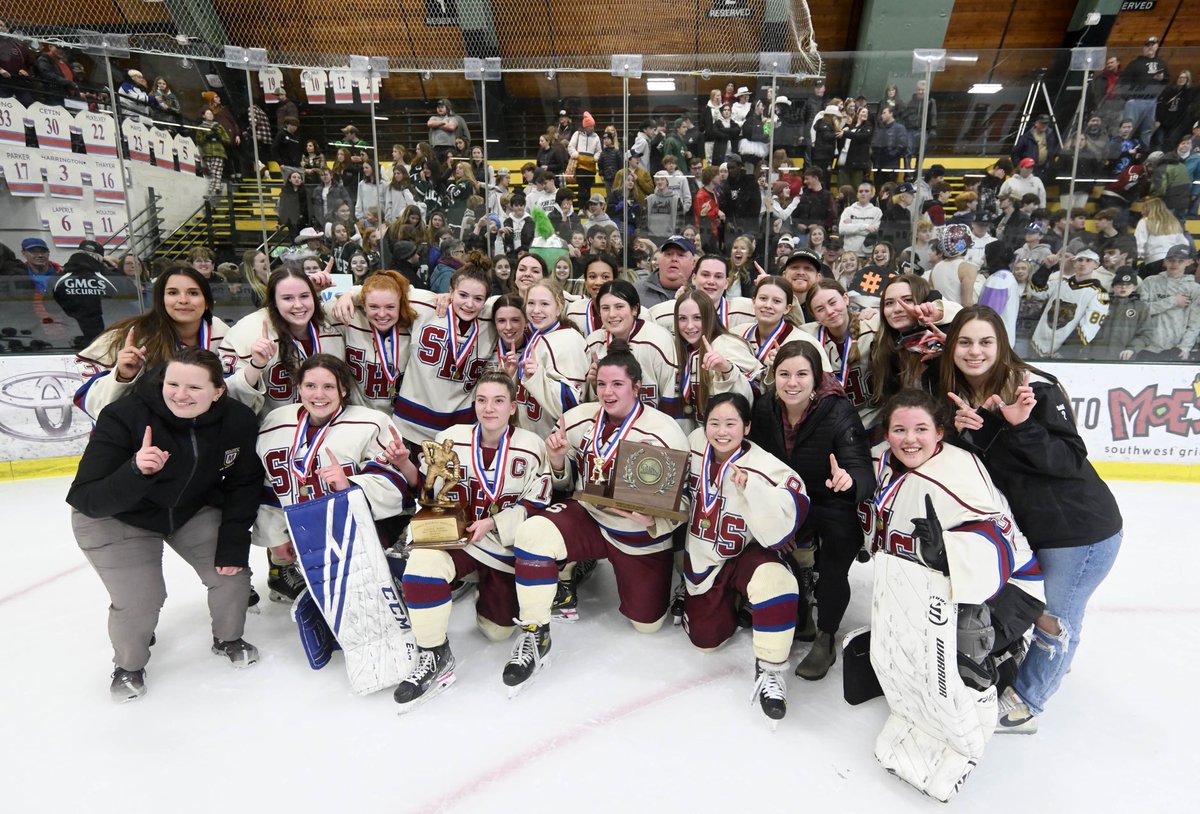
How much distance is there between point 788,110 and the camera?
5.17 metres

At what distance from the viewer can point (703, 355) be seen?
2893 mm

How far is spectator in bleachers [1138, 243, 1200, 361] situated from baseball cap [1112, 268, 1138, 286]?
0.19 ft

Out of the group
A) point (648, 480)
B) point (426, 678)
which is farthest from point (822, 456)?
point (426, 678)

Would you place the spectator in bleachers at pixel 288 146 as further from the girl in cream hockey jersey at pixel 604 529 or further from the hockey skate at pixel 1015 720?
the hockey skate at pixel 1015 720

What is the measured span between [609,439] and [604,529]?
35 centimetres

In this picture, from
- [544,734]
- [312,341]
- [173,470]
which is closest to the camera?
[544,734]

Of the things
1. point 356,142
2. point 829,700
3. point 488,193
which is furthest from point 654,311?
point 356,142

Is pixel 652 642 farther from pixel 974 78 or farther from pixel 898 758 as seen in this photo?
pixel 974 78

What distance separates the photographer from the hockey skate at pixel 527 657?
239 centimetres

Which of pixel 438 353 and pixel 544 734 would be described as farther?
pixel 438 353

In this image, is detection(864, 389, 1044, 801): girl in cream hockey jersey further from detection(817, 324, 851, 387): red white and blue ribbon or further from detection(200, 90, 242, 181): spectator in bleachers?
detection(200, 90, 242, 181): spectator in bleachers

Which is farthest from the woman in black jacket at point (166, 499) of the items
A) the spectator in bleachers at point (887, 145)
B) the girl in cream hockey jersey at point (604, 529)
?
the spectator in bleachers at point (887, 145)

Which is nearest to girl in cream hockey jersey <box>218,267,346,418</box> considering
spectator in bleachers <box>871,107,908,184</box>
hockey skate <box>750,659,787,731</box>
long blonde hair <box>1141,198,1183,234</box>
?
hockey skate <box>750,659,787,731</box>

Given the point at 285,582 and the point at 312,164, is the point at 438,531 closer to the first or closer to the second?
the point at 285,582
